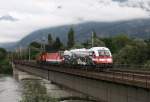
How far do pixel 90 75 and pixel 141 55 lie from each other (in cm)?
6683

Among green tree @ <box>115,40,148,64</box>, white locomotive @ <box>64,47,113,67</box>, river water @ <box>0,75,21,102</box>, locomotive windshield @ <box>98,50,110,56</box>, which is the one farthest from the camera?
green tree @ <box>115,40,148,64</box>

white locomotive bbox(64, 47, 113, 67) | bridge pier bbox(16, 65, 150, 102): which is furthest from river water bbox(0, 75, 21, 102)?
white locomotive bbox(64, 47, 113, 67)

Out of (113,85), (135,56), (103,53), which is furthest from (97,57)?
(135,56)

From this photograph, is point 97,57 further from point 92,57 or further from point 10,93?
point 10,93

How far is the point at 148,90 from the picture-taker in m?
38.7

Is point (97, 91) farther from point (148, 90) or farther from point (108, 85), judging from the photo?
point (148, 90)

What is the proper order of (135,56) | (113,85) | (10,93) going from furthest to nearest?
(135,56), (10,93), (113,85)

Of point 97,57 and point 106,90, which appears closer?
A: point 106,90

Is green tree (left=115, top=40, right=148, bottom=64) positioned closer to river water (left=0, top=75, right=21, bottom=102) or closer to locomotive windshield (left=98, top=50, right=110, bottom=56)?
river water (left=0, top=75, right=21, bottom=102)

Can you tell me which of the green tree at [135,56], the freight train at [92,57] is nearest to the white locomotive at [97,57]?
the freight train at [92,57]

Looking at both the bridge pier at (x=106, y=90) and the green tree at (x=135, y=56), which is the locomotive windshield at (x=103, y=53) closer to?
the bridge pier at (x=106, y=90)

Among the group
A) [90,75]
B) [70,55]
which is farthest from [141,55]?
[90,75]

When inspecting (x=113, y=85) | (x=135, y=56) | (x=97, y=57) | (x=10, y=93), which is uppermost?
(x=135, y=56)

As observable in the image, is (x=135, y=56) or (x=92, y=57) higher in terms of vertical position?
(x=135, y=56)
